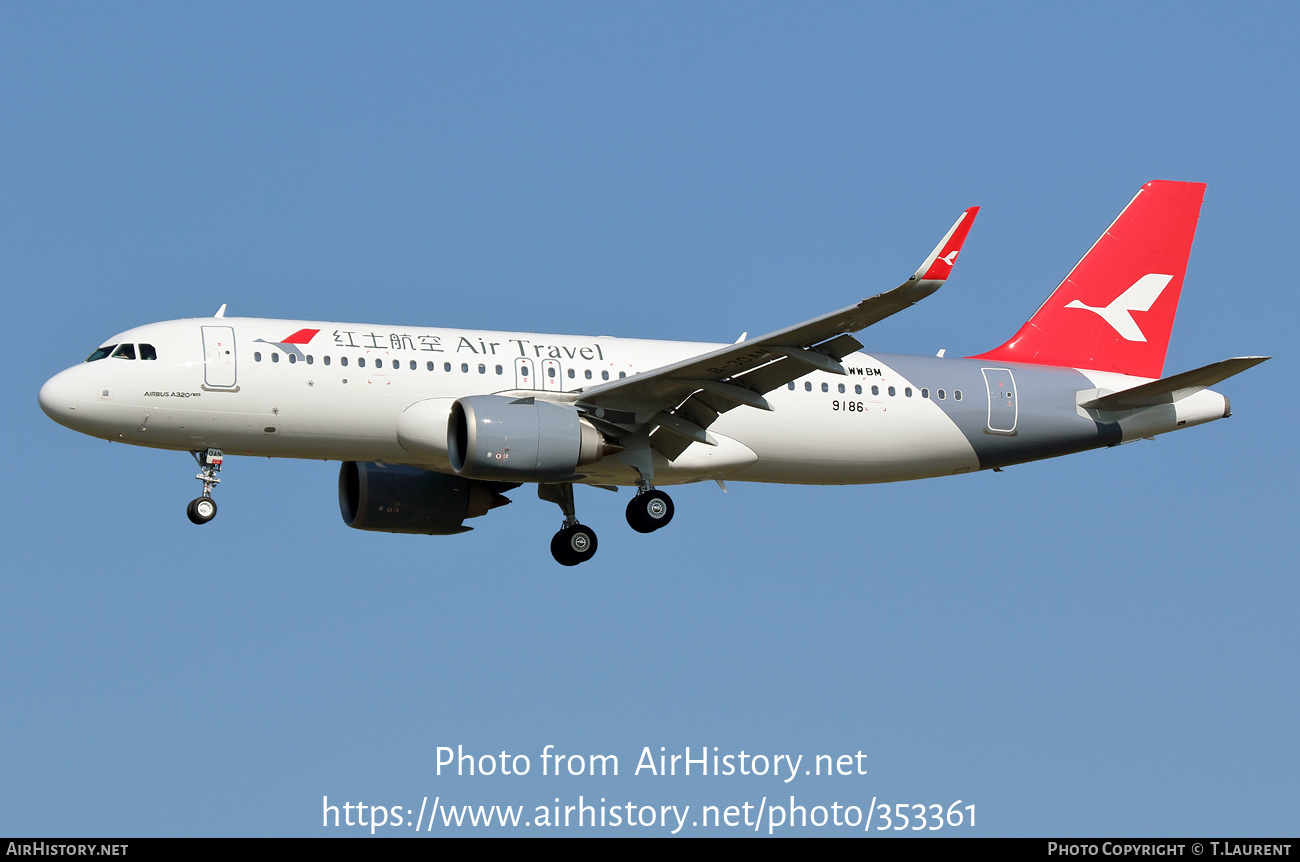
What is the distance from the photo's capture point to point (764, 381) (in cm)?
3112

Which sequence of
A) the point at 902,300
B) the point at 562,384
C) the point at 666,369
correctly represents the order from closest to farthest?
1. the point at 902,300
2. the point at 666,369
3. the point at 562,384

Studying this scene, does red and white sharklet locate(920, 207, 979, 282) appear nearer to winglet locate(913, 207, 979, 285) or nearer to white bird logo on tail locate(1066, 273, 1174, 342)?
winglet locate(913, 207, 979, 285)

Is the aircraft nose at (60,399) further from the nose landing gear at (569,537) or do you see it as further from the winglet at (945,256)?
the winglet at (945,256)

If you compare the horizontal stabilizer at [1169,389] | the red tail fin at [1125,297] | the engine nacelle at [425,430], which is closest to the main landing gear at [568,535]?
the engine nacelle at [425,430]

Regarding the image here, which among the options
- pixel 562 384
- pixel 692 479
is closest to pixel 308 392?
Result: pixel 562 384

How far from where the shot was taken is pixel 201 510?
30.6 metres

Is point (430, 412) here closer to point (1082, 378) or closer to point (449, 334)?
point (449, 334)

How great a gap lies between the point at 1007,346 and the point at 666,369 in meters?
10.2

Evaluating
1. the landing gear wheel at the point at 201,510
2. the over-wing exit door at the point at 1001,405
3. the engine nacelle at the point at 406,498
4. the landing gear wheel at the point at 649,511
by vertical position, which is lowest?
the landing gear wheel at the point at 201,510

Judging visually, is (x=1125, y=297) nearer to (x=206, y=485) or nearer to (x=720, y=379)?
(x=720, y=379)

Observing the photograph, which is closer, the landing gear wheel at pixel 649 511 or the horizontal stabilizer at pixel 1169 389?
the horizontal stabilizer at pixel 1169 389

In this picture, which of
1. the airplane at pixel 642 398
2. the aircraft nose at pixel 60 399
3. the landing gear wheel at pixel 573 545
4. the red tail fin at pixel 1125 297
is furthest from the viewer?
the red tail fin at pixel 1125 297

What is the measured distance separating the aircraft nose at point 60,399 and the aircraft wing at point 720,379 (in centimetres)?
929

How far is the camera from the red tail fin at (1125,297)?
37.2 metres
